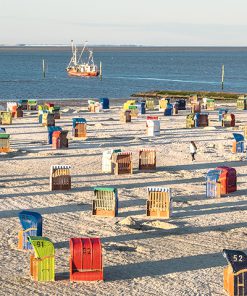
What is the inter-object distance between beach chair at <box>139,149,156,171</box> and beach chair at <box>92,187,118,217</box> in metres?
7.58

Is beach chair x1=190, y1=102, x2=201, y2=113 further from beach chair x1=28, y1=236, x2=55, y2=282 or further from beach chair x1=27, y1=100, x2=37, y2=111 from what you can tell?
beach chair x1=28, y1=236, x2=55, y2=282

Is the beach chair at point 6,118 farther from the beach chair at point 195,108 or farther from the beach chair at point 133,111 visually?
the beach chair at point 195,108

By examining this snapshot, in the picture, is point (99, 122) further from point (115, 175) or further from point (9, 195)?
point (9, 195)

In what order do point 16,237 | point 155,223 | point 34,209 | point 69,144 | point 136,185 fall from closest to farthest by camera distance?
point 16,237 → point 155,223 → point 34,209 → point 136,185 → point 69,144

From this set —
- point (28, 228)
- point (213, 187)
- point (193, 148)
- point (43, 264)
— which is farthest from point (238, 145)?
point (43, 264)

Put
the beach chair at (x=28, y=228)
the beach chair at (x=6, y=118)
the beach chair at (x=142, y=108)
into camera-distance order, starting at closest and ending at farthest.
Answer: the beach chair at (x=28, y=228) → the beach chair at (x=6, y=118) → the beach chair at (x=142, y=108)

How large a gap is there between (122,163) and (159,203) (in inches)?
271

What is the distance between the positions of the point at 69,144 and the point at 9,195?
12.2m

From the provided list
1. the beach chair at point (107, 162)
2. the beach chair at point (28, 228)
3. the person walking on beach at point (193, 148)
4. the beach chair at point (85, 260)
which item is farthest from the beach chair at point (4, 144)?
the beach chair at point (85, 260)

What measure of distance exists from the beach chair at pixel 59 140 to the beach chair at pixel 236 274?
20284 millimetres

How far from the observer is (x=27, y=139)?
3975 centimetres

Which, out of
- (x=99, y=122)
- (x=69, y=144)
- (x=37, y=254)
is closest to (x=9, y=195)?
(x=37, y=254)

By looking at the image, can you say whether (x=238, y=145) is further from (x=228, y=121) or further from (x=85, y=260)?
(x=85, y=260)

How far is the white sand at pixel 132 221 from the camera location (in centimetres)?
1692
